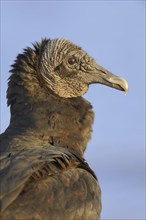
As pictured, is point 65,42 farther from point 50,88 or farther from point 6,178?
point 6,178

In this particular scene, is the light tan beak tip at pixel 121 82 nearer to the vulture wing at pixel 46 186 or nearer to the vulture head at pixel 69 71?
the vulture head at pixel 69 71

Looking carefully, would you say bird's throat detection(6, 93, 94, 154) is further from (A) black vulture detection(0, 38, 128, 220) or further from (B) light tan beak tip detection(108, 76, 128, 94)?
(B) light tan beak tip detection(108, 76, 128, 94)

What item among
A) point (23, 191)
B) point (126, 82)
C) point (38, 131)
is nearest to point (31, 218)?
point (23, 191)

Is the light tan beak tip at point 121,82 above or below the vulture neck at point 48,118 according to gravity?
above

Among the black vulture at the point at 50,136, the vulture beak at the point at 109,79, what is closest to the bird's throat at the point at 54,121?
the black vulture at the point at 50,136

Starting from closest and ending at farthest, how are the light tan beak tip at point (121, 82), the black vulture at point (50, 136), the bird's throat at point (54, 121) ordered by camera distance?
the black vulture at point (50, 136) < the bird's throat at point (54, 121) < the light tan beak tip at point (121, 82)

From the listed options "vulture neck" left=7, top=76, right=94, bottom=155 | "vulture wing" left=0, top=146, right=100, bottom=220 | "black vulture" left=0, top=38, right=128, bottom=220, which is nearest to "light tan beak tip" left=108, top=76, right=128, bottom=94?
"black vulture" left=0, top=38, right=128, bottom=220

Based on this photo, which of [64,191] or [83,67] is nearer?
[64,191]

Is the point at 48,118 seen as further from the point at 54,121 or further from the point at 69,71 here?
the point at 69,71
